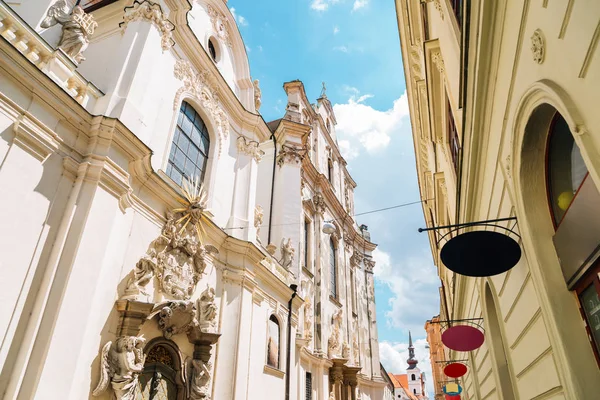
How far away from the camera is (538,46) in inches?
117

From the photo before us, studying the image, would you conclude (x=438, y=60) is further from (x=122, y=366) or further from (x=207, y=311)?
(x=122, y=366)

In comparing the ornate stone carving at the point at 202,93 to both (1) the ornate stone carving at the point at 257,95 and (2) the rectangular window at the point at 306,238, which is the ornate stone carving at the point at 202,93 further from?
(2) the rectangular window at the point at 306,238

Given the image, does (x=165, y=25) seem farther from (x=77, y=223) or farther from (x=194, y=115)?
(x=77, y=223)

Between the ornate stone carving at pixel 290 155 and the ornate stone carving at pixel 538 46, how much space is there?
18.1 meters

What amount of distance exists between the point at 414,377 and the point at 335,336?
2956 inches

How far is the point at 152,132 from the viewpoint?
33.1 feet

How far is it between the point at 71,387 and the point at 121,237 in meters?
2.95

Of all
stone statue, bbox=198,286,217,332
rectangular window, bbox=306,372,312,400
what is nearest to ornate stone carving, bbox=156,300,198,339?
stone statue, bbox=198,286,217,332

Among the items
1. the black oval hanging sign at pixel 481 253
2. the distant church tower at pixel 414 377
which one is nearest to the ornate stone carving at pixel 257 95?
the black oval hanging sign at pixel 481 253

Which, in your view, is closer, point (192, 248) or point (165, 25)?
point (192, 248)

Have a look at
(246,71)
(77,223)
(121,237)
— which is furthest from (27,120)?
(246,71)

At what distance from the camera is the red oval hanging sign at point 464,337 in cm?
590

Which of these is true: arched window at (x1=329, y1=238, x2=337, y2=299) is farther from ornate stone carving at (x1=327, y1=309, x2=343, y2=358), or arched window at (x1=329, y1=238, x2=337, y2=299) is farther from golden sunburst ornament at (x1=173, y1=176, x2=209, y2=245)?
golden sunburst ornament at (x1=173, y1=176, x2=209, y2=245)

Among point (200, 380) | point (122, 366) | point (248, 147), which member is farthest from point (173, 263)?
point (248, 147)
